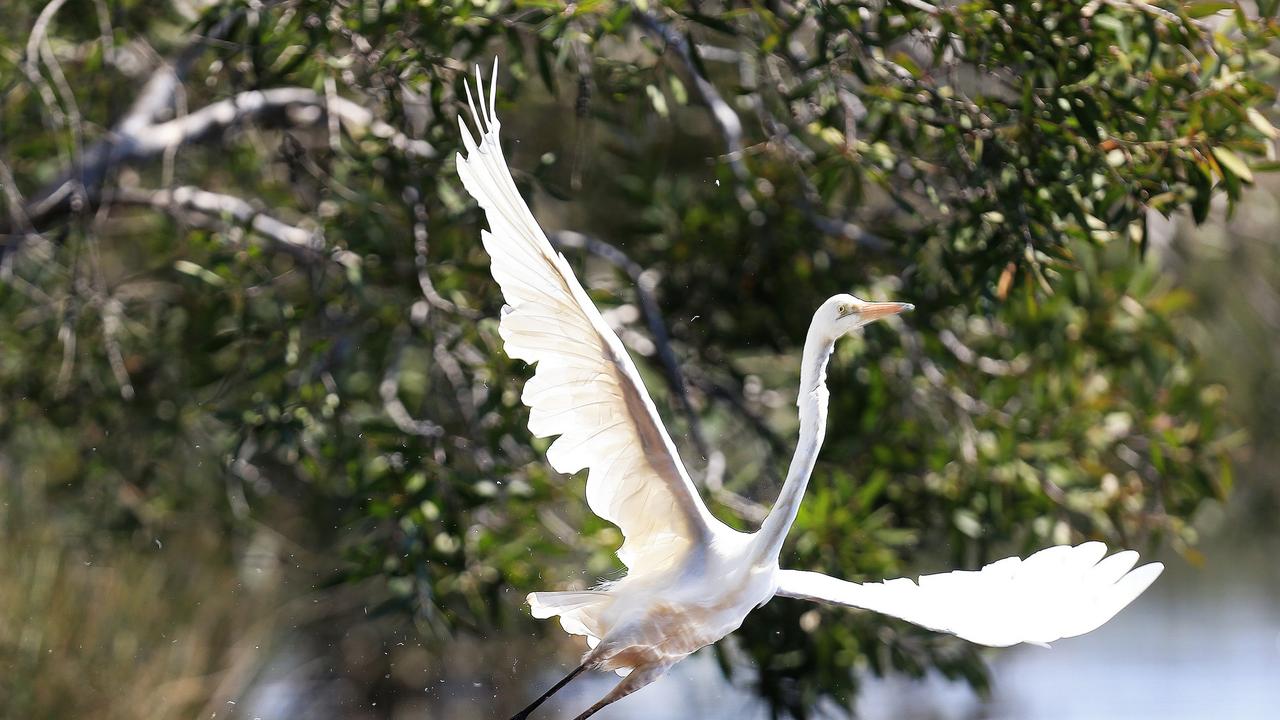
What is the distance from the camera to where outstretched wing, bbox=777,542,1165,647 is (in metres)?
3.07

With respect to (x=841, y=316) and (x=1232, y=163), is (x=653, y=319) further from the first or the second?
(x=1232, y=163)

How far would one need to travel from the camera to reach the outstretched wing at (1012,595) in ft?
10.1

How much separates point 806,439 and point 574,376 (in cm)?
51

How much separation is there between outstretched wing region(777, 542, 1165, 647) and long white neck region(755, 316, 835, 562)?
0.24m

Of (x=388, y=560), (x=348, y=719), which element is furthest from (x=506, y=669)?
(x=388, y=560)

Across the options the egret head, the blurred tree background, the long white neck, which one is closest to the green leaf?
the blurred tree background

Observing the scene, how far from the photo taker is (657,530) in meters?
3.12

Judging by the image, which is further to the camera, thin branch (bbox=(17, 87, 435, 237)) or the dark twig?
thin branch (bbox=(17, 87, 435, 237))

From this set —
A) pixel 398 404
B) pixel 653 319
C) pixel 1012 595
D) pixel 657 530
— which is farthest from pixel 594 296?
pixel 1012 595

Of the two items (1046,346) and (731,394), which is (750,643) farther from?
(1046,346)

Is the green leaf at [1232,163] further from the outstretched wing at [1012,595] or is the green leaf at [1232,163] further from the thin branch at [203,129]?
the thin branch at [203,129]

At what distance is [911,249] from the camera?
3885 millimetres

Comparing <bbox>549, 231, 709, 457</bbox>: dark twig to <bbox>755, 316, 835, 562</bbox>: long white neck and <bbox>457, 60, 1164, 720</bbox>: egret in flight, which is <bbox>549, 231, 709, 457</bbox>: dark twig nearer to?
<bbox>457, 60, 1164, 720</bbox>: egret in flight

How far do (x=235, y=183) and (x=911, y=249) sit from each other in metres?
3.13
